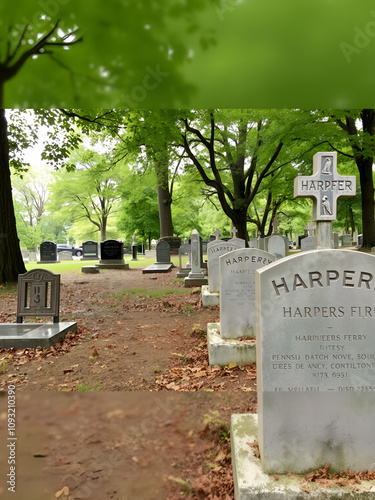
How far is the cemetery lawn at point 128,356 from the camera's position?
4.10 meters

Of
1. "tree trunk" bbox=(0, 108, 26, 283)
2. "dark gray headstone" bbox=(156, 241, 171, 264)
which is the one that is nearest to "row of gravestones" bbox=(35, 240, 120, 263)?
"dark gray headstone" bbox=(156, 241, 171, 264)

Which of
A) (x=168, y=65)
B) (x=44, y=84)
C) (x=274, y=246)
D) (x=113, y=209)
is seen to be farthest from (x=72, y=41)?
(x=113, y=209)

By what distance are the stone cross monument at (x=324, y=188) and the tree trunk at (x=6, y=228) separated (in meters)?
11.5

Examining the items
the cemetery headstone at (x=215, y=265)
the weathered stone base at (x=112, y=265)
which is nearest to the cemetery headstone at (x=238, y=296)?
the cemetery headstone at (x=215, y=265)

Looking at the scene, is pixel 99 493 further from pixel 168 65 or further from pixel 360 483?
pixel 168 65

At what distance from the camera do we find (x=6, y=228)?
38.6ft

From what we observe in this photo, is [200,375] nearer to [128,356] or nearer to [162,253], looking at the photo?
[128,356]

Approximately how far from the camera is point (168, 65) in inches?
289

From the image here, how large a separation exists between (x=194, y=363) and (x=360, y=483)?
115 inches

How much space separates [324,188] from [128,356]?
377 centimetres

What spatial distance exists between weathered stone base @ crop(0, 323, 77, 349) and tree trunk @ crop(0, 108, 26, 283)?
256 inches

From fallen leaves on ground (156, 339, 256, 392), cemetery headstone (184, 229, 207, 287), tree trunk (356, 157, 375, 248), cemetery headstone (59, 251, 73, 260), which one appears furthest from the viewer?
cemetery headstone (59, 251, 73, 260)

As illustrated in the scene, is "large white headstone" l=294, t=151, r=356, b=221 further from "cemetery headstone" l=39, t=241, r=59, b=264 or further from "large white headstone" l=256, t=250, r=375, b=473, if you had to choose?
"cemetery headstone" l=39, t=241, r=59, b=264

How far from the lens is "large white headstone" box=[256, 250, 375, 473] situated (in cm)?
223
